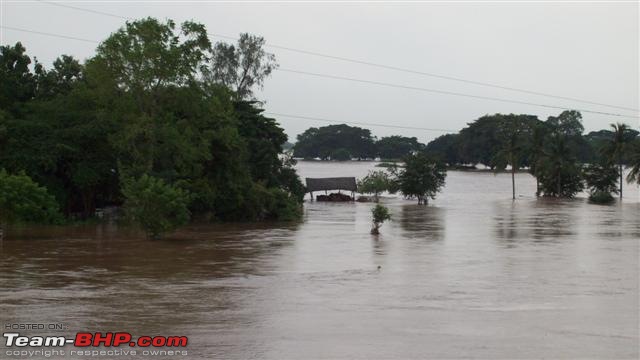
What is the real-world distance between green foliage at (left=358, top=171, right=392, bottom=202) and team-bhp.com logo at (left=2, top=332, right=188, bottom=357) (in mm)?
70377

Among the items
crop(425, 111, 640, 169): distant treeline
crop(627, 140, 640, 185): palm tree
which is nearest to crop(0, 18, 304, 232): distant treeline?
crop(627, 140, 640, 185): palm tree

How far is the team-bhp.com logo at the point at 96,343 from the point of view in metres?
11.9

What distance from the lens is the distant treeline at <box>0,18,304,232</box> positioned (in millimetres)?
37688

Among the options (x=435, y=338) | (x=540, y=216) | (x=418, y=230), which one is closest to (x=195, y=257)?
(x=435, y=338)

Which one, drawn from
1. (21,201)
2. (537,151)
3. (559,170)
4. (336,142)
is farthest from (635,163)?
(336,142)

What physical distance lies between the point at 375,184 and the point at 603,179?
25.9m

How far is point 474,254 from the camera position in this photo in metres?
29.2

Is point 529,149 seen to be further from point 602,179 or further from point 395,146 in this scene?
point 395,146

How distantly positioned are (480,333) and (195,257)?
15008 millimetres

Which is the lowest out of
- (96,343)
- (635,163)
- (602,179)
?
(96,343)

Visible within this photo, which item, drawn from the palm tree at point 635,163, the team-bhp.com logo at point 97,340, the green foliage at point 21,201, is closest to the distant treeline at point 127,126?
the green foliage at point 21,201

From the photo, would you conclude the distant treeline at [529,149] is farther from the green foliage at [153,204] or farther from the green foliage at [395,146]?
the green foliage at [153,204]

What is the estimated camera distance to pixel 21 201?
3031 centimetres

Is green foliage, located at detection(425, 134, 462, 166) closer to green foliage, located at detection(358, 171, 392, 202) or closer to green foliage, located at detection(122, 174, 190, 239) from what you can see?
green foliage, located at detection(358, 171, 392, 202)
